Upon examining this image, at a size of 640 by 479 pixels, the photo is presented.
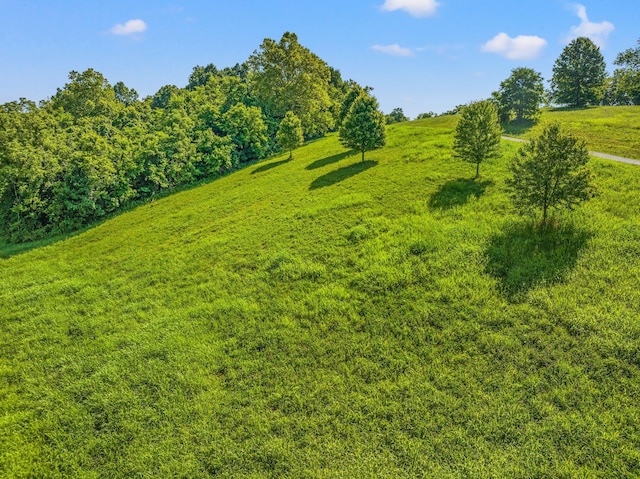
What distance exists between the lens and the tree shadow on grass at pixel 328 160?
128 ft

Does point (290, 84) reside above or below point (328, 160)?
above

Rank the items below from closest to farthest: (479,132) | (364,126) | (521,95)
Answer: (479,132) → (364,126) → (521,95)

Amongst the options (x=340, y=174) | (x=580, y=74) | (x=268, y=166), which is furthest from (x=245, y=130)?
(x=580, y=74)

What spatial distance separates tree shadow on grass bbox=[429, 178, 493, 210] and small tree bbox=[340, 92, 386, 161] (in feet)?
44.1

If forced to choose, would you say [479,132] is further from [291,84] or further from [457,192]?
[291,84]

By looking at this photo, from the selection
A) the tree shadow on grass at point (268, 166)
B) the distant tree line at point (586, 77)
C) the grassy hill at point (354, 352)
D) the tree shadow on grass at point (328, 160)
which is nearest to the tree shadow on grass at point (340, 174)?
the tree shadow on grass at point (328, 160)

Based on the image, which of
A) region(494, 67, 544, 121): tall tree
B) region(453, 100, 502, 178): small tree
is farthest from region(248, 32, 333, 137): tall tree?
region(453, 100, 502, 178): small tree

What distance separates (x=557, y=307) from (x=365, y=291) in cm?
762

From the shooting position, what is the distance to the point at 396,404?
10.2 m

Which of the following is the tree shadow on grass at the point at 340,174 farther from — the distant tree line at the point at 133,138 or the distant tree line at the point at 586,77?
the distant tree line at the point at 586,77

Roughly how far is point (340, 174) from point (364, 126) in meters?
6.72

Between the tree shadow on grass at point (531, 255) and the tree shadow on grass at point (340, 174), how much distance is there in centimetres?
1769

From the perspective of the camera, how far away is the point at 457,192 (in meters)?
23.2

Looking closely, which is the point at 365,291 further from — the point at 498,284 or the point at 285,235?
the point at 285,235
